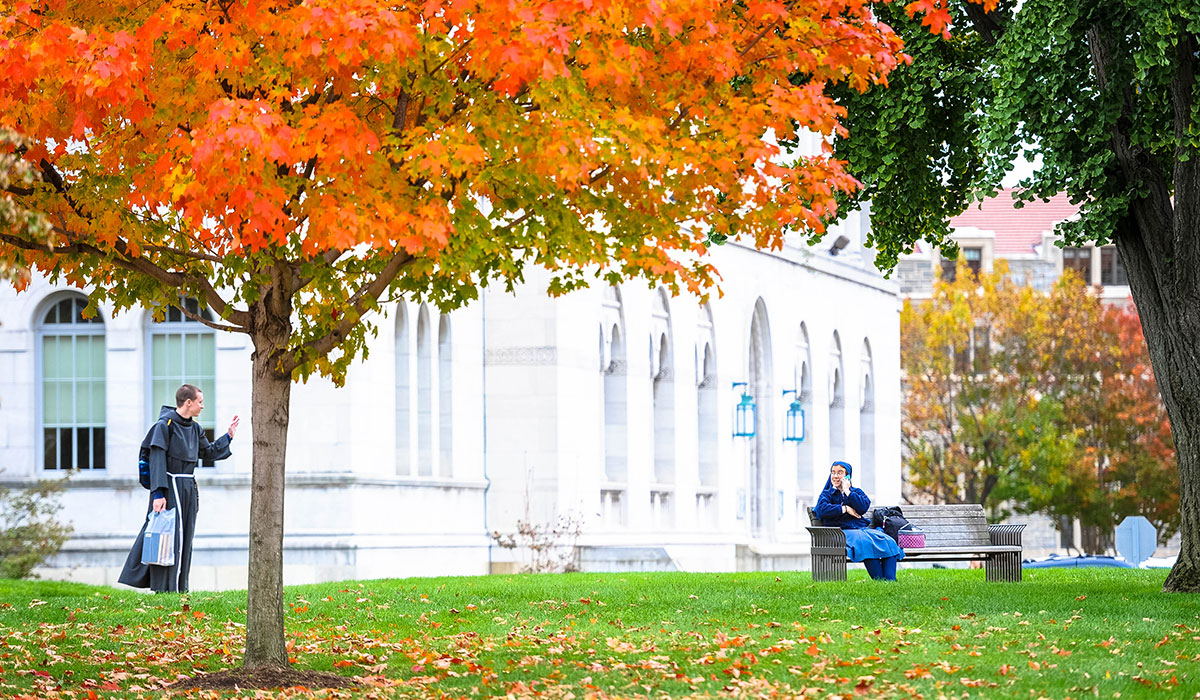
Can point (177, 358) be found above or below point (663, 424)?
above

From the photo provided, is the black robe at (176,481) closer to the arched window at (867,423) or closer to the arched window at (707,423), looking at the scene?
the arched window at (707,423)

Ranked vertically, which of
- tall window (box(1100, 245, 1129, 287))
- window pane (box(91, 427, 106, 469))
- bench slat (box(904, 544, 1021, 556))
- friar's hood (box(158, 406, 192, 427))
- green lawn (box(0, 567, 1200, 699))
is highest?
tall window (box(1100, 245, 1129, 287))

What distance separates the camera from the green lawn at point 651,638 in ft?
34.4

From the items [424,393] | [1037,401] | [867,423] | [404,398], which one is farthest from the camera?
[1037,401]

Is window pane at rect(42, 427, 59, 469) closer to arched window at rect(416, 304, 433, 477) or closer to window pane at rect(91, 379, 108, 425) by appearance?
window pane at rect(91, 379, 108, 425)

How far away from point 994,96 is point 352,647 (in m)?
7.54

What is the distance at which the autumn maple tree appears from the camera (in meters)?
9.95

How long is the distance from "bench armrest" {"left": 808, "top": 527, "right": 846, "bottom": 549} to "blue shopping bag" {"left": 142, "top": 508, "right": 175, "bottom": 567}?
18.9 ft

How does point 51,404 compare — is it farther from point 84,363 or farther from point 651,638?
point 651,638

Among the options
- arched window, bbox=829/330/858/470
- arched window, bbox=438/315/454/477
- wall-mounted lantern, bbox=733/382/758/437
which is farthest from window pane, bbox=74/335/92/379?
arched window, bbox=829/330/858/470

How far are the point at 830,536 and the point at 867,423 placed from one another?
27.9 meters

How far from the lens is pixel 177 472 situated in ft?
52.9

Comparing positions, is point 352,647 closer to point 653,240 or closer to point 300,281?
point 300,281

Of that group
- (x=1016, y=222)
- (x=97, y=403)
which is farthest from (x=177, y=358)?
(x=1016, y=222)
